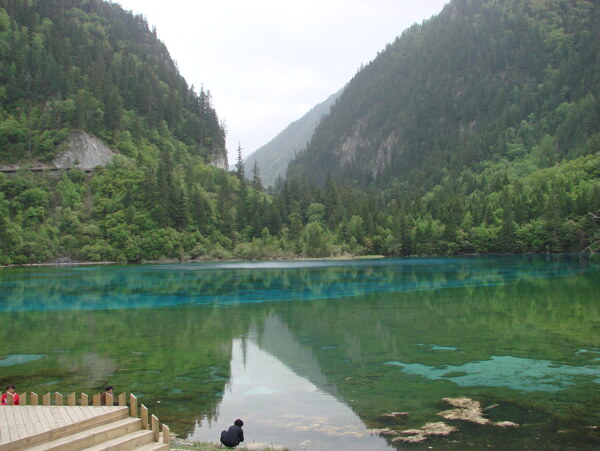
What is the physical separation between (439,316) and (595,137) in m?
182

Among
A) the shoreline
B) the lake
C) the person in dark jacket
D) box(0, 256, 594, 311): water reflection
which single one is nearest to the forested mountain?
the shoreline

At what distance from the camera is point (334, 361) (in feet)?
92.2

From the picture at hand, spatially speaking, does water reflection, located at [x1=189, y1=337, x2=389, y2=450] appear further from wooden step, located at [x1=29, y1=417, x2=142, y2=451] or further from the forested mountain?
the forested mountain

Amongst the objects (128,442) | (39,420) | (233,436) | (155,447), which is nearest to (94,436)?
(128,442)

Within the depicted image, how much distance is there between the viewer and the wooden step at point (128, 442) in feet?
44.0

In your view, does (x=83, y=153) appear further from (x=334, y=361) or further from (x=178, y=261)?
(x=334, y=361)

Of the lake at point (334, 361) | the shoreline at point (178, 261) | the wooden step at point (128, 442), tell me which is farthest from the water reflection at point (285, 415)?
the shoreline at point (178, 261)

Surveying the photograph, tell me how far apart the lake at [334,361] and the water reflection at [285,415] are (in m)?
0.07

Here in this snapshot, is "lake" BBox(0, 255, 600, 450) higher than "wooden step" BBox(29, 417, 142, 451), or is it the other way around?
"wooden step" BBox(29, 417, 142, 451)

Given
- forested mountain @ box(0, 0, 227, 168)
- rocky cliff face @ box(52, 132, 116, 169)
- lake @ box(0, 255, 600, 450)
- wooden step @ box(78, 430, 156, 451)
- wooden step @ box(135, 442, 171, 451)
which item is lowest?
lake @ box(0, 255, 600, 450)

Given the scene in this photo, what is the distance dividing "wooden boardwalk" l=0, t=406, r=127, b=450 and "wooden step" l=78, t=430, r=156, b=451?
0.81m

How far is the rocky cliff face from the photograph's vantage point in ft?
515

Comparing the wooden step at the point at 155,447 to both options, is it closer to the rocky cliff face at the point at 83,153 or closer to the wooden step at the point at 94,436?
the wooden step at the point at 94,436

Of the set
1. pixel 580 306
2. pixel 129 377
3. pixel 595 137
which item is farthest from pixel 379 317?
pixel 595 137
